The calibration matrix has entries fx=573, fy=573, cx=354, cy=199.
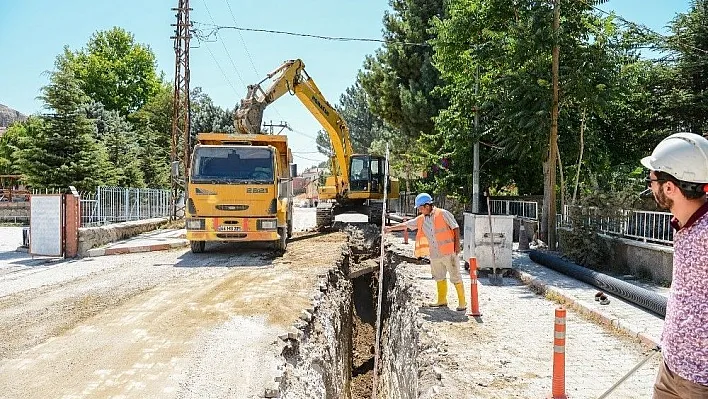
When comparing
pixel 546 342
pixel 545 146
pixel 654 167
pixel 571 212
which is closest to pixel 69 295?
pixel 546 342

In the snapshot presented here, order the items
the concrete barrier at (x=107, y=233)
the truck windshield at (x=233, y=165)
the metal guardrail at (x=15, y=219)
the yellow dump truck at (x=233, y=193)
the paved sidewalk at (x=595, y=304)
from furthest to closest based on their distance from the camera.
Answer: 1. the metal guardrail at (x=15, y=219)
2. the concrete barrier at (x=107, y=233)
3. the truck windshield at (x=233, y=165)
4. the yellow dump truck at (x=233, y=193)
5. the paved sidewalk at (x=595, y=304)

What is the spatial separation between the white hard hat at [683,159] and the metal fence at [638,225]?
24.4 feet

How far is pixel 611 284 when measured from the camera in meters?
9.41

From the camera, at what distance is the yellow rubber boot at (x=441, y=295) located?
8.57m

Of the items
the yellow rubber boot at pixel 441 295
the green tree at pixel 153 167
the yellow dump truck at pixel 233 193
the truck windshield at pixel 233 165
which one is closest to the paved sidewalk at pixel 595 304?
the yellow rubber boot at pixel 441 295

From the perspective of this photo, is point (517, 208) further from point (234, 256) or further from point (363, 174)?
point (234, 256)

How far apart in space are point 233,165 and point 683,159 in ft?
37.0

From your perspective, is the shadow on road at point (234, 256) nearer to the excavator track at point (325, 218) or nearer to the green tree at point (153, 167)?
the excavator track at point (325, 218)

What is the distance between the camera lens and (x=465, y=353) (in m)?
6.49

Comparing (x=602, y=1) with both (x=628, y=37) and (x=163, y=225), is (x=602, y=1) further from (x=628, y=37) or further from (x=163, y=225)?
(x=163, y=225)

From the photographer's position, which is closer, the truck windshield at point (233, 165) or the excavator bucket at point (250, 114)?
the truck windshield at point (233, 165)

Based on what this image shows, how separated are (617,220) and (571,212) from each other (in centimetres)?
127

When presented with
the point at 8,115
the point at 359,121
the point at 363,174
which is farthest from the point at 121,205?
the point at 8,115

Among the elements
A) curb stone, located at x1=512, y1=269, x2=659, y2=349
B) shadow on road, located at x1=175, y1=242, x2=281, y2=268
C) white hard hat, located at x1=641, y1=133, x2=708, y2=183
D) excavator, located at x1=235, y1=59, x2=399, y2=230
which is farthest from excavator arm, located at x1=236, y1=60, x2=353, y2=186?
white hard hat, located at x1=641, y1=133, x2=708, y2=183
